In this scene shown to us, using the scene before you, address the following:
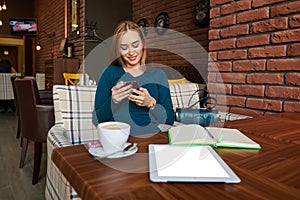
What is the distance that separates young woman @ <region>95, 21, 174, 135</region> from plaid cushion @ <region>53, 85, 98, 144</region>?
164 millimetres

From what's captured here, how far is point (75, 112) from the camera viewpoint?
151 cm

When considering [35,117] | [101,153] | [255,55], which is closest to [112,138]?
[101,153]

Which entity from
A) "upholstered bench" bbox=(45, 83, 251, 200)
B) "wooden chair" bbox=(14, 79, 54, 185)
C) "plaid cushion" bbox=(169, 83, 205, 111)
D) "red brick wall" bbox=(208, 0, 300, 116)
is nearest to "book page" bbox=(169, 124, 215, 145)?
"upholstered bench" bbox=(45, 83, 251, 200)

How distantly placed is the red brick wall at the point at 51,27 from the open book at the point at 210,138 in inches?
174

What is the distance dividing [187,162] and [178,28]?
3.58m

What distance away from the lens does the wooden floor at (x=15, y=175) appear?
2062 millimetres

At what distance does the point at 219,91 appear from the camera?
6.57ft

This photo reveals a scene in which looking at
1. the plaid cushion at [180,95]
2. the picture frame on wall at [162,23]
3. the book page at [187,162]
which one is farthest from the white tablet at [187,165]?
the picture frame on wall at [162,23]

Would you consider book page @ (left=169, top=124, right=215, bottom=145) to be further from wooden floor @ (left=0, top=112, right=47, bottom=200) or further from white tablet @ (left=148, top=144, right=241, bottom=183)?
wooden floor @ (left=0, top=112, right=47, bottom=200)

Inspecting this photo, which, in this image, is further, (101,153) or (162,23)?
(162,23)

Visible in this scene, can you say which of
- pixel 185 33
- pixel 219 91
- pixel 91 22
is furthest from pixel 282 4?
pixel 91 22

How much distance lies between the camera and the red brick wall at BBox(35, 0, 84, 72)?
5.25 metres

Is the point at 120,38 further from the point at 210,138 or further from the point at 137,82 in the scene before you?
the point at 210,138

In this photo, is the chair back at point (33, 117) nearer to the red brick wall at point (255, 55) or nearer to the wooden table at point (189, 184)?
the red brick wall at point (255, 55)
